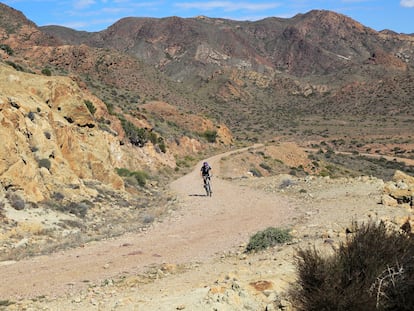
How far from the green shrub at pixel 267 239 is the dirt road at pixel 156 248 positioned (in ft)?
2.68

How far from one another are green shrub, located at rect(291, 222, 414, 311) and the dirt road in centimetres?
504

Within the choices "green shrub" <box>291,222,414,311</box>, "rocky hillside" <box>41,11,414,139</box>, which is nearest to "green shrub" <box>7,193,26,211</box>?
"green shrub" <box>291,222,414,311</box>

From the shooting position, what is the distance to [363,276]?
19.9 feet

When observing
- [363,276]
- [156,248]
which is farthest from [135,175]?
[363,276]

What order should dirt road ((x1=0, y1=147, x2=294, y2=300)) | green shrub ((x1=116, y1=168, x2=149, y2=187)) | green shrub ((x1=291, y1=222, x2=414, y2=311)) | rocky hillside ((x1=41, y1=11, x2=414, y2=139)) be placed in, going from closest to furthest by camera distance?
green shrub ((x1=291, y1=222, x2=414, y2=311))
dirt road ((x1=0, y1=147, x2=294, y2=300))
green shrub ((x1=116, y1=168, x2=149, y2=187))
rocky hillside ((x1=41, y1=11, x2=414, y2=139))

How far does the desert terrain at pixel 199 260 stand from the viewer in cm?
762

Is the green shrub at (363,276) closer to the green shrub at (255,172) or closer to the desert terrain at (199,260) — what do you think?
the desert terrain at (199,260)

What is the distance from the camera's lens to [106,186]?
20375 mm

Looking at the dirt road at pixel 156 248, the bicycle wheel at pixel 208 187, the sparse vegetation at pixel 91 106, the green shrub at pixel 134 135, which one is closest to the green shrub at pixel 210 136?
the green shrub at pixel 134 135

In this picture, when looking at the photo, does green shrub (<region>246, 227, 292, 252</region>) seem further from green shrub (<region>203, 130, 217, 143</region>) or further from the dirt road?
green shrub (<region>203, 130, 217, 143</region>)

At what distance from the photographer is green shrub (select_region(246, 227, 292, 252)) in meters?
11.4

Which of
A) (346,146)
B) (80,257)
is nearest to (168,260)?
(80,257)

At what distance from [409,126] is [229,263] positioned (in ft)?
275

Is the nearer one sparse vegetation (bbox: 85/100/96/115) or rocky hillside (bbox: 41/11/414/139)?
sparse vegetation (bbox: 85/100/96/115)
